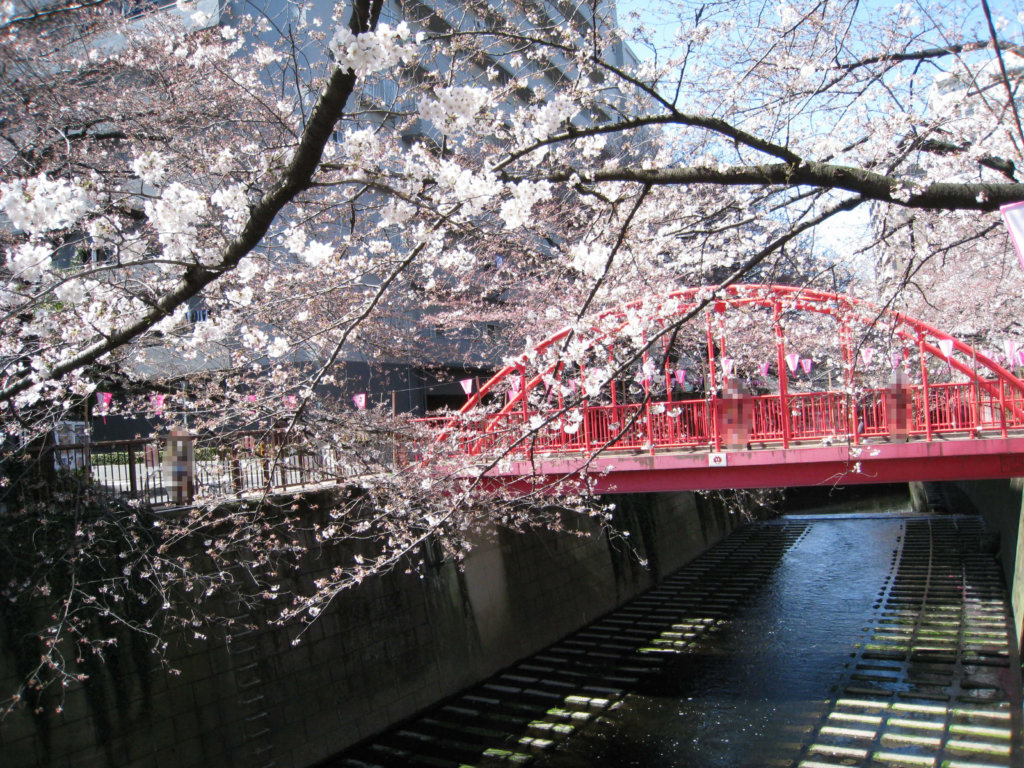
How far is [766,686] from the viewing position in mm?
11539

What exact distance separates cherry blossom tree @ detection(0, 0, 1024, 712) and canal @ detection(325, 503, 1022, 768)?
291 centimetres

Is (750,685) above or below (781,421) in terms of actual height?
below

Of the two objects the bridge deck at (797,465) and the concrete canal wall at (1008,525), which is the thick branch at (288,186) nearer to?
the bridge deck at (797,465)

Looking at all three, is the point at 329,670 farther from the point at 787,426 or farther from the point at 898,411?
the point at 898,411

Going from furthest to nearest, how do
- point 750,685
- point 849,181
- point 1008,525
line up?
point 1008,525, point 750,685, point 849,181

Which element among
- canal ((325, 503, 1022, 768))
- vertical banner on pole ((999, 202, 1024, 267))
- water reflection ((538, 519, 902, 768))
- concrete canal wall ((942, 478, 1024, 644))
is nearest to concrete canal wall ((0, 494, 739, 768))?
canal ((325, 503, 1022, 768))

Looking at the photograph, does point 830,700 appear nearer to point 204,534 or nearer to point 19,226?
point 204,534

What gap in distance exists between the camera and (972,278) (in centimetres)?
1363

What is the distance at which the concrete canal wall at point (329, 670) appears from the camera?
7.43 m

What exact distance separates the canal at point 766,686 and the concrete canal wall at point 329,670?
0.46 m

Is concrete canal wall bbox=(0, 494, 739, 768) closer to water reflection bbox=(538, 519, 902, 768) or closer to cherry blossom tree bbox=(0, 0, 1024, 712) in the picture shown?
cherry blossom tree bbox=(0, 0, 1024, 712)

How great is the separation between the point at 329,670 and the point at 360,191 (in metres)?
8.09

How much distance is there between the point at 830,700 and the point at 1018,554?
219 inches

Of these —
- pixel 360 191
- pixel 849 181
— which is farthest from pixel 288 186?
pixel 849 181
